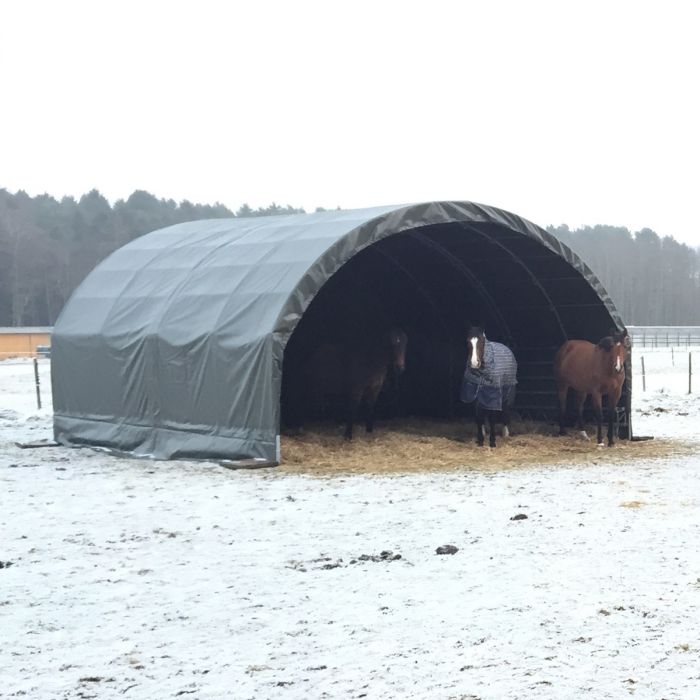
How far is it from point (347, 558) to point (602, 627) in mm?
2271

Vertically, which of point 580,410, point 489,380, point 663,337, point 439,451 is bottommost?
point 439,451

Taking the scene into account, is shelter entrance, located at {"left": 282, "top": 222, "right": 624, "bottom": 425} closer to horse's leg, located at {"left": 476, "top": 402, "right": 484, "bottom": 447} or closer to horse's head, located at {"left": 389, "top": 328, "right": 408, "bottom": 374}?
horse's head, located at {"left": 389, "top": 328, "right": 408, "bottom": 374}

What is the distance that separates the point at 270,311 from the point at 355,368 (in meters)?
2.84

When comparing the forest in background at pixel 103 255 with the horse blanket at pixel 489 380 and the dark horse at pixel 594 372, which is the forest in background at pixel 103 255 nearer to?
the dark horse at pixel 594 372

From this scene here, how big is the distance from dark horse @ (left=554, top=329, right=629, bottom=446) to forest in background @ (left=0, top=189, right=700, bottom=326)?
151 feet

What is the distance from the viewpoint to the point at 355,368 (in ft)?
50.3

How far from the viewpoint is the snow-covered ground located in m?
4.95

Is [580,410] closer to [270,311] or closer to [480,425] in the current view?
[480,425]

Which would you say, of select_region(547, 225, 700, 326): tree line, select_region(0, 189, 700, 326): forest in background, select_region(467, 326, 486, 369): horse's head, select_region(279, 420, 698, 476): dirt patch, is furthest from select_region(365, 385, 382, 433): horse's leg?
select_region(547, 225, 700, 326): tree line

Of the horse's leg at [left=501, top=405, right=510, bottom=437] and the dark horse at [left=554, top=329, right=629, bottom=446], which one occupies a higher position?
the dark horse at [left=554, top=329, right=629, bottom=446]

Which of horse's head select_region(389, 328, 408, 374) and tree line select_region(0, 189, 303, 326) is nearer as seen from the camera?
horse's head select_region(389, 328, 408, 374)

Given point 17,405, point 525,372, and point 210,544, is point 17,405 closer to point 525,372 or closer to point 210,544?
point 525,372

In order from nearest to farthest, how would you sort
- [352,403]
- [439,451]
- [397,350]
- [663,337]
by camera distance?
[439,451] → [397,350] → [352,403] → [663,337]

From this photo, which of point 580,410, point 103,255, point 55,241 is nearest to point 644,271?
point 103,255
